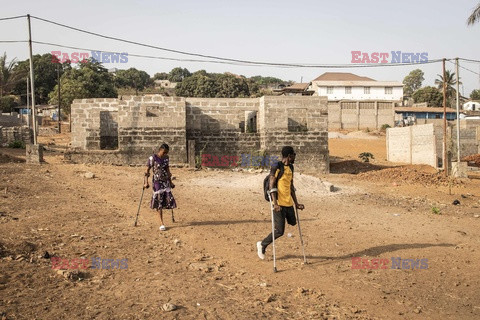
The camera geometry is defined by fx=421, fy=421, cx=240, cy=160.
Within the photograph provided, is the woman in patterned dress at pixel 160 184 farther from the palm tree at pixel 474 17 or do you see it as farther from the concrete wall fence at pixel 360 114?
the concrete wall fence at pixel 360 114

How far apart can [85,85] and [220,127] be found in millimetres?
28643

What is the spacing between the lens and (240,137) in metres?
18.4

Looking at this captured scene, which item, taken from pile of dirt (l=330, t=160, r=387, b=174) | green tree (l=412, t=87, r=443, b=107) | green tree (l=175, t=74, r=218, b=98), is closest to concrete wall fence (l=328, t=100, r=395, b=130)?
green tree (l=175, t=74, r=218, b=98)

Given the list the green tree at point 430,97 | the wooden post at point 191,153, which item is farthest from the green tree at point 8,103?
the green tree at point 430,97

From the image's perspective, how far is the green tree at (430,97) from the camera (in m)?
61.4

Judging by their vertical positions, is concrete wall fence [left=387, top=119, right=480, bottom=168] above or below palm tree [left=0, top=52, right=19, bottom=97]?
below

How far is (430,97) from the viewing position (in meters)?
62.2

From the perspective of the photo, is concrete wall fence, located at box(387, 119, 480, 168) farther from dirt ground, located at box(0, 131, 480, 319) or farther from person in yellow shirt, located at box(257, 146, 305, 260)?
person in yellow shirt, located at box(257, 146, 305, 260)

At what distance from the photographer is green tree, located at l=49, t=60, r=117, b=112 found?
39844 millimetres

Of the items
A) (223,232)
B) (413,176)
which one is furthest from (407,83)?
A: (223,232)

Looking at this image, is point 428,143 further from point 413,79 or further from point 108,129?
point 413,79

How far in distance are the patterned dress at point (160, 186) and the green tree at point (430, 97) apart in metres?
61.2

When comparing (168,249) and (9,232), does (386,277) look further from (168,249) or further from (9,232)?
(9,232)

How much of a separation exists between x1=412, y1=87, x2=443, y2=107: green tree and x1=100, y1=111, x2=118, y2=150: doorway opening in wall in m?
54.2
